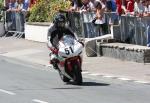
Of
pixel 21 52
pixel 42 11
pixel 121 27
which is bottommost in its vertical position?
pixel 21 52

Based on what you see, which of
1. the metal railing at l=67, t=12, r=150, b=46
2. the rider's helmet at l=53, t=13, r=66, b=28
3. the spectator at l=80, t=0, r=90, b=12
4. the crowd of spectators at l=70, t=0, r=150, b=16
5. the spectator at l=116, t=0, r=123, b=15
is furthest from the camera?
the spectator at l=80, t=0, r=90, b=12

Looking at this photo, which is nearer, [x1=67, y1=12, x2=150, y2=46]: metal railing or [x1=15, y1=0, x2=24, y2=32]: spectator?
[x1=67, y1=12, x2=150, y2=46]: metal railing

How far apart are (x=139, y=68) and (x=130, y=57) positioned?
71.4 inches

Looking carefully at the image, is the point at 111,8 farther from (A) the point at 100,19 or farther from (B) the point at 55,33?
(B) the point at 55,33

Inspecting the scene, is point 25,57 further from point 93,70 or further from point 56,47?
point 56,47

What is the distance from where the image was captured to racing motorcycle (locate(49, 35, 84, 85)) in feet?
53.2

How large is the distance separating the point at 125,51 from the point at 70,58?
203 inches

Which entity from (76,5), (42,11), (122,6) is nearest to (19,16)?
(42,11)

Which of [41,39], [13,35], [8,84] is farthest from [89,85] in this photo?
[13,35]

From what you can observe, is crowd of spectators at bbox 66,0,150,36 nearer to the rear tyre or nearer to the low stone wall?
the low stone wall

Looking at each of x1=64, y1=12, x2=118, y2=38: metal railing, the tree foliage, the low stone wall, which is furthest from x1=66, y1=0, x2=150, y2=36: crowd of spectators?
the tree foliage

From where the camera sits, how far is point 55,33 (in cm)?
1688

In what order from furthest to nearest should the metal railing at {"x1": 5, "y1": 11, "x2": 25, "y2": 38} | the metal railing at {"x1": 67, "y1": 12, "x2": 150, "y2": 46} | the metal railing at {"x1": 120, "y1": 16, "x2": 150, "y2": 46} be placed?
the metal railing at {"x1": 5, "y1": 11, "x2": 25, "y2": 38} < the metal railing at {"x1": 67, "y1": 12, "x2": 150, "y2": 46} < the metal railing at {"x1": 120, "y1": 16, "x2": 150, "y2": 46}

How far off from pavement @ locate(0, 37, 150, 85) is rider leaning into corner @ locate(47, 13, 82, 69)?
6.27 feet
